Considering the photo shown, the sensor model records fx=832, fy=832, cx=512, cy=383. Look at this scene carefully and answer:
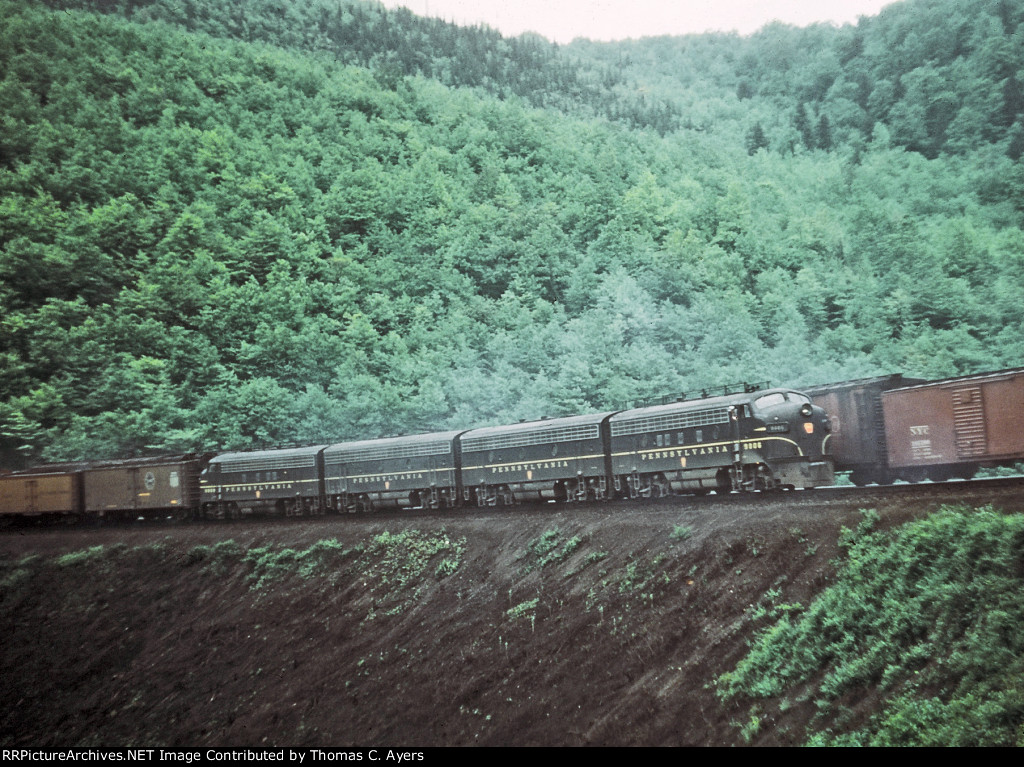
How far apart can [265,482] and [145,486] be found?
7008mm

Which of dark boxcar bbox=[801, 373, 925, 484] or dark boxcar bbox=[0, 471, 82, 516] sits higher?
dark boxcar bbox=[801, 373, 925, 484]

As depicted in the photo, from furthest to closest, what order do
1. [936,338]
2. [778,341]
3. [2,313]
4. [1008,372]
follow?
[2,313] < [778,341] < [936,338] < [1008,372]

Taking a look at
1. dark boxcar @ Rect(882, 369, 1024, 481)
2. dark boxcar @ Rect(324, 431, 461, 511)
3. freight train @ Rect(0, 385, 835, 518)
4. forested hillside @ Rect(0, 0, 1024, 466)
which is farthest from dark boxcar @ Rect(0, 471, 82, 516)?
dark boxcar @ Rect(882, 369, 1024, 481)

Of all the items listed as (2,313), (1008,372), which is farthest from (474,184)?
(1008,372)

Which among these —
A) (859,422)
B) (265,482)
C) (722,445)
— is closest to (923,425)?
(859,422)

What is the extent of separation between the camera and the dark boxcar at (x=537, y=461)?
87.3ft

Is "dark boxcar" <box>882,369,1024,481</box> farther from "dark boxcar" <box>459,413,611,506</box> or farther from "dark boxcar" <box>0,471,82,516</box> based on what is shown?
"dark boxcar" <box>0,471,82,516</box>

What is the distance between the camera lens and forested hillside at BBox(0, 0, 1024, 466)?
182 feet

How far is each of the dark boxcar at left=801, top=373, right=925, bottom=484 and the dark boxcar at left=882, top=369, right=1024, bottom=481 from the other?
290 mm

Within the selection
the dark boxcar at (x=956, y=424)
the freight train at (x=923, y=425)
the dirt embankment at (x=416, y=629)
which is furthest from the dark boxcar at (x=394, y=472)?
the dark boxcar at (x=956, y=424)

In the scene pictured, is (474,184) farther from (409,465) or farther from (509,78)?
(409,465)

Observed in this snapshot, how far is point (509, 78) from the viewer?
302ft

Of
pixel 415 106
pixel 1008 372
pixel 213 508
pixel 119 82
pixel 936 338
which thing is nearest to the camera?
pixel 1008 372

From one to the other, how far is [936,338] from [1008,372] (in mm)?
34680
